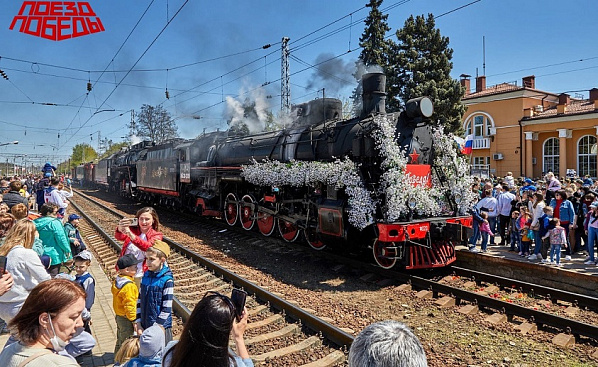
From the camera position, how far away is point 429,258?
7914mm

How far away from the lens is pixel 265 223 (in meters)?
11.9

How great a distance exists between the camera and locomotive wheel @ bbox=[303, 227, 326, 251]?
9.85 metres

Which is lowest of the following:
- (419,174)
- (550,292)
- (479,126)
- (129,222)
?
(550,292)

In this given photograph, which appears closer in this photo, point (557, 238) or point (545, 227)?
point (557, 238)

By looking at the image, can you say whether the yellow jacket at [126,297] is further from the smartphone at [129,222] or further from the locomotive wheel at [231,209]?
the locomotive wheel at [231,209]

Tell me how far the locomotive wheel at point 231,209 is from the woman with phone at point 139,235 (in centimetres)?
808

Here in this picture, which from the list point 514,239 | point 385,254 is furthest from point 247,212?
point 514,239

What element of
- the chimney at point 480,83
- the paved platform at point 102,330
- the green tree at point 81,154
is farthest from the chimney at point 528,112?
the green tree at point 81,154

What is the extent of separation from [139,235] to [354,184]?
4363mm

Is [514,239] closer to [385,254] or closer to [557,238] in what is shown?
[557,238]

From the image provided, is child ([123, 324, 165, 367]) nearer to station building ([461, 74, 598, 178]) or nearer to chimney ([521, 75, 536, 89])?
station building ([461, 74, 598, 178])

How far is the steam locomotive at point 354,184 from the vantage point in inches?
305

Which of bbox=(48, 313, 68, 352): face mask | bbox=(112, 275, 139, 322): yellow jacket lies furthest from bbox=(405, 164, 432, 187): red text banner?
bbox=(48, 313, 68, 352): face mask

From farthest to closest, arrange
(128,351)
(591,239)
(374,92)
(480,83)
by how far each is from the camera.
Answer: (480,83)
(374,92)
(591,239)
(128,351)
